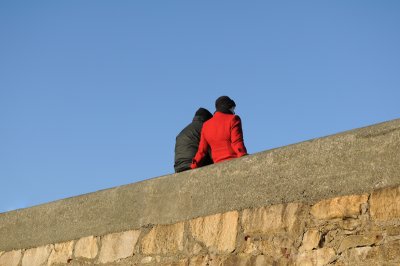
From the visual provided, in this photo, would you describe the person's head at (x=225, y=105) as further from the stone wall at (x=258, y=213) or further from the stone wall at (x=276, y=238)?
the stone wall at (x=276, y=238)

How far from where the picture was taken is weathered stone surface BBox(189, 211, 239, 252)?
5387 mm

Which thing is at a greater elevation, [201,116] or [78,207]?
[201,116]

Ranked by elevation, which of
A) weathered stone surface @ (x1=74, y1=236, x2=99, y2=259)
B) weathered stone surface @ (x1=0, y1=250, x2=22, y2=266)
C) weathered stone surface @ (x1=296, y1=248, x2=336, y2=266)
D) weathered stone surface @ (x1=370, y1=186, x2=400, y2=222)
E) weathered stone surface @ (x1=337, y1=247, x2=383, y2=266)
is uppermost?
weathered stone surface @ (x1=0, y1=250, x2=22, y2=266)

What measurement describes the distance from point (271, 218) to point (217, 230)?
47 centimetres

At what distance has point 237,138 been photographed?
6.57m

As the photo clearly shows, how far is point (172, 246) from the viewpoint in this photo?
574cm

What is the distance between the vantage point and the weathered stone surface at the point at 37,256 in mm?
6730

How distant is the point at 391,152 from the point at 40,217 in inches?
134

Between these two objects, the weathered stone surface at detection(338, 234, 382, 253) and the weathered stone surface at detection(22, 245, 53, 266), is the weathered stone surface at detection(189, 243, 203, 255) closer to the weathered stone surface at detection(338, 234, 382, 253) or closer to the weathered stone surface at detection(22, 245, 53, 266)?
the weathered stone surface at detection(338, 234, 382, 253)

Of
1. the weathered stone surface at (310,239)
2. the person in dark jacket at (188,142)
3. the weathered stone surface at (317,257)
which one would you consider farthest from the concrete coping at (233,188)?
the person in dark jacket at (188,142)

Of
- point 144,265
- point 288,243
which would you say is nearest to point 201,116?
point 144,265

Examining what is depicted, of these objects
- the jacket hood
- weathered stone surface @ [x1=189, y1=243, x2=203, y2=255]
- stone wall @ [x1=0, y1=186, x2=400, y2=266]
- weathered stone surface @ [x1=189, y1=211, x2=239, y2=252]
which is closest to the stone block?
stone wall @ [x1=0, y1=186, x2=400, y2=266]

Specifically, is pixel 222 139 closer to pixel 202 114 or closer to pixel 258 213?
pixel 202 114

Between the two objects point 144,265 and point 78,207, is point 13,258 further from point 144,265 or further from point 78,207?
point 144,265
